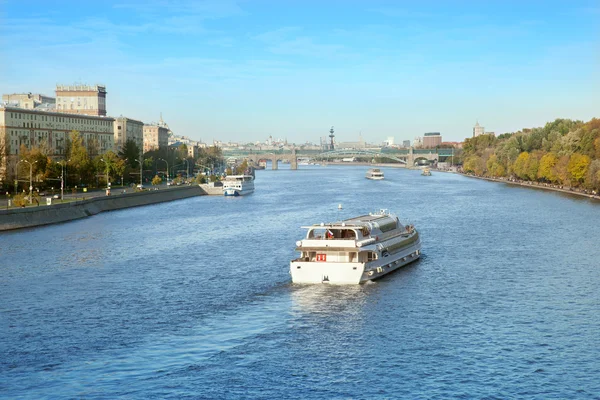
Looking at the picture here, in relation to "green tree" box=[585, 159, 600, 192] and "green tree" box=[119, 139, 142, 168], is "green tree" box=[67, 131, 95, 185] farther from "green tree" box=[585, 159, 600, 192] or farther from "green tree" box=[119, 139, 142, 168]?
"green tree" box=[585, 159, 600, 192]

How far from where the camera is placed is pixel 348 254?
39875 millimetres

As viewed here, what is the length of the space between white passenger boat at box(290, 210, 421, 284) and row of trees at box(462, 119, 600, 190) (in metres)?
60.0

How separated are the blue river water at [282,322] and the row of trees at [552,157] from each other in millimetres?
52666

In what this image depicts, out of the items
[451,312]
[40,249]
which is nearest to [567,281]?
[451,312]

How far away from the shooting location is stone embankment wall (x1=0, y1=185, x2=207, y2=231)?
62.6m

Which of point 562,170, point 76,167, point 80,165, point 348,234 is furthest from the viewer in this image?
point 562,170

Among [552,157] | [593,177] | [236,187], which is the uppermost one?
[552,157]

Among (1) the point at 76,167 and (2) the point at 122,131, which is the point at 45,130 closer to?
(1) the point at 76,167

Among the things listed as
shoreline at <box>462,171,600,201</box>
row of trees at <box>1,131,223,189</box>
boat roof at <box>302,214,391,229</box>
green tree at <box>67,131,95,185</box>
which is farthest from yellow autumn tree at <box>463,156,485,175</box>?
boat roof at <box>302,214,391,229</box>

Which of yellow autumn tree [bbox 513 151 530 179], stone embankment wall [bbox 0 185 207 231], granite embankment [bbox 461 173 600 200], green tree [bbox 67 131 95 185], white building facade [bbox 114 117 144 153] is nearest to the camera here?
stone embankment wall [bbox 0 185 207 231]

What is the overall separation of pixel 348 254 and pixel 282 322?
368 inches

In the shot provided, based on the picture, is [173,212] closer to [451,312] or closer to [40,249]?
[40,249]

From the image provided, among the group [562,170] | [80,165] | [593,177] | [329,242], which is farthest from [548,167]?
[329,242]

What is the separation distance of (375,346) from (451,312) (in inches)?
242
